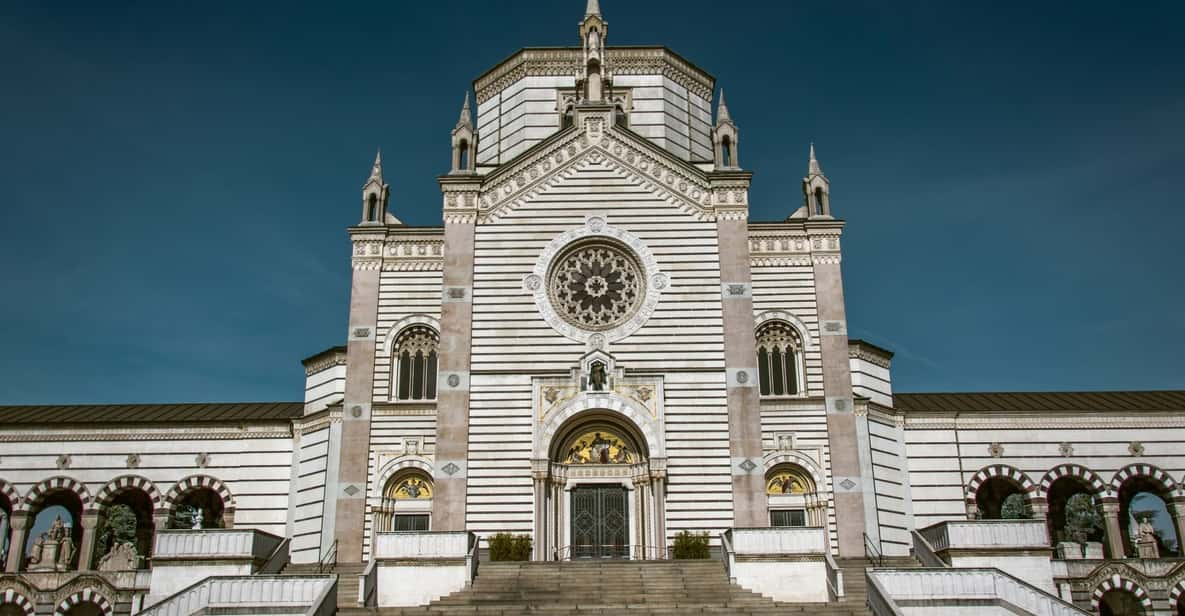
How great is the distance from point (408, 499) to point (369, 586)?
8315mm

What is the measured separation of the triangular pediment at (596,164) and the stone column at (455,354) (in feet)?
2.48

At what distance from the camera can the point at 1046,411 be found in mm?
35375

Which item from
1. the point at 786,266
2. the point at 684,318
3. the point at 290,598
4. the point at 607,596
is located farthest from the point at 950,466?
the point at 290,598

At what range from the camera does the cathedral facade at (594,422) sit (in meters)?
30.0

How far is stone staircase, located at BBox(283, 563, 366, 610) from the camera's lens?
24.6 meters

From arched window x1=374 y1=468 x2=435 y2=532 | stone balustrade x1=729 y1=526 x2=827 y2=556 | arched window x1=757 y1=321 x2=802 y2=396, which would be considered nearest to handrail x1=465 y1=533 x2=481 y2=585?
stone balustrade x1=729 y1=526 x2=827 y2=556

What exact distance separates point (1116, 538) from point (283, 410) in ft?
93.6

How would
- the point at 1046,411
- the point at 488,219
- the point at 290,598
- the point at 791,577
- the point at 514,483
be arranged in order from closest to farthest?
the point at 290,598 → the point at 791,577 → the point at 514,483 → the point at 488,219 → the point at 1046,411

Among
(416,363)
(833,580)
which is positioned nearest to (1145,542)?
(833,580)

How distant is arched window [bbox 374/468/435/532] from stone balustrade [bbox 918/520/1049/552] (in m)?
15.4

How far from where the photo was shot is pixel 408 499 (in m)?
32.1

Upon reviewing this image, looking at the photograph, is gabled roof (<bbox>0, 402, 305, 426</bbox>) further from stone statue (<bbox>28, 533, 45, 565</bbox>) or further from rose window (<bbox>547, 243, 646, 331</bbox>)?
rose window (<bbox>547, 243, 646, 331</bbox>)

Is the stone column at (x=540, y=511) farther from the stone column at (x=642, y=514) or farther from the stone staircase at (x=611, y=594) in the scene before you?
the stone staircase at (x=611, y=594)

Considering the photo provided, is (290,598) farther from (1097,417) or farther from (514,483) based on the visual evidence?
(1097,417)
